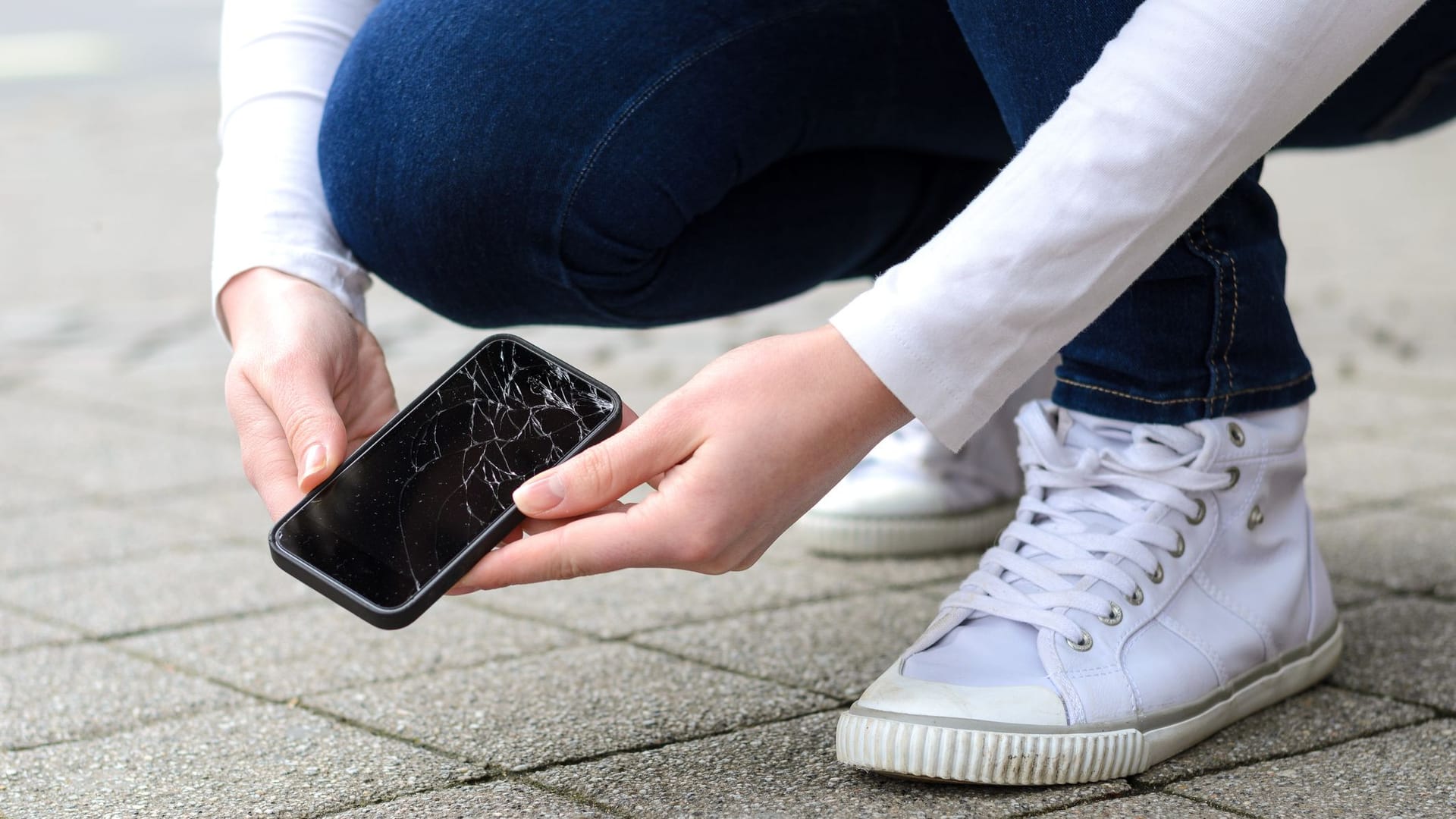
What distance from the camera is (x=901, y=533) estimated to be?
5.31 feet

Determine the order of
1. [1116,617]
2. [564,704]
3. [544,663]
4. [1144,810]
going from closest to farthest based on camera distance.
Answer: [1144,810], [1116,617], [564,704], [544,663]

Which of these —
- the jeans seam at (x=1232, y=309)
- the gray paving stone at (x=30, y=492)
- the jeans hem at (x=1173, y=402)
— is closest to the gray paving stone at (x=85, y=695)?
the gray paving stone at (x=30, y=492)

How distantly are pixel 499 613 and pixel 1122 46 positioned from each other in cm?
89

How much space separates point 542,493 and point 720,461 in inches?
4.7

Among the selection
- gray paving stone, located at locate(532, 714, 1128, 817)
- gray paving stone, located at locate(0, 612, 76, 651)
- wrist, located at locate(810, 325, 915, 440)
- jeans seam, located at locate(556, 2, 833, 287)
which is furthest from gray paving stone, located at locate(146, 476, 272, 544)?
wrist, located at locate(810, 325, 915, 440)

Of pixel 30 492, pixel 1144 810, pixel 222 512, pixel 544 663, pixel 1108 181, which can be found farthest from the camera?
pixel 30 492

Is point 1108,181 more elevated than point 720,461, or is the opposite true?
point 1108,181

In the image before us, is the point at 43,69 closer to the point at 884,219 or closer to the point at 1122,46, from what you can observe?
the point at 884,219

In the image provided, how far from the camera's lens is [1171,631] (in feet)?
3.47

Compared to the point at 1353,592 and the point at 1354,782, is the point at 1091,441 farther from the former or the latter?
the point at 1353,592

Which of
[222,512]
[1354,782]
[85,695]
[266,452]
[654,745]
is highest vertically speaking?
[1354,782]

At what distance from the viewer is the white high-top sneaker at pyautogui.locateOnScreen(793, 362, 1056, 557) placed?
162cm

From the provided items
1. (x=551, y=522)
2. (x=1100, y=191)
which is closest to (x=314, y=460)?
(x=551, y=522)

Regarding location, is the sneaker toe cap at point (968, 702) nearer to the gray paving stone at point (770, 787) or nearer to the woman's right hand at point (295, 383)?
the gray paving stone at point (770, 787)
